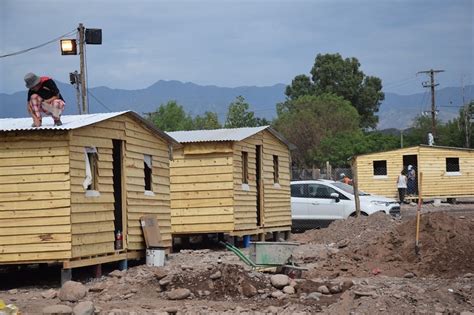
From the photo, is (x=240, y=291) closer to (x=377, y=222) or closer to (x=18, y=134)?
(x=18, y=134)

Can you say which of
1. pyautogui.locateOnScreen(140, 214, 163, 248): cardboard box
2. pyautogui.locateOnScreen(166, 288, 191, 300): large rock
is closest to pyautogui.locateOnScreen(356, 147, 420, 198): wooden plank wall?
pyautogui.locateOnScreen(140, 214, 163, 248): cardboard box

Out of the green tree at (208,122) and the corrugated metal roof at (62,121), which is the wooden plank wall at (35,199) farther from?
the green tree at (208,122)

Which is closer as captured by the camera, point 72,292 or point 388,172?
point 72,292

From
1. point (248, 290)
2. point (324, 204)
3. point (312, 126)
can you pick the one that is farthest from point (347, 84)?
point (248, 290)

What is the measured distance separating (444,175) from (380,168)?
3.22 m

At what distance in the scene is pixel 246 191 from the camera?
76.9 feet

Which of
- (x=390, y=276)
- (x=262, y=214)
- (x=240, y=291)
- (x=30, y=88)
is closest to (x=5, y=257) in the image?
(x=30, y=88)

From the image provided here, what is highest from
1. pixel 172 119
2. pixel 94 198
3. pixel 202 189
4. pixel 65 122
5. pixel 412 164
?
pixel 172 119

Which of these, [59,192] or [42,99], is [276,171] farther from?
[59,192]

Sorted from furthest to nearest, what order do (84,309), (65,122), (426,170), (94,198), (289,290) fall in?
(426,170) < (65,122) < (94,198) < (289,290) < (84,309)

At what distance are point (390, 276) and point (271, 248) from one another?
2.87 metres

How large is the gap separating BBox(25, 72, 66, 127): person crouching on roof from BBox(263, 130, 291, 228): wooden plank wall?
993 centimetres

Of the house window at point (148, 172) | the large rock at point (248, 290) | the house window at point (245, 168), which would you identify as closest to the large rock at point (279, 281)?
the large rock at point (248, 290)

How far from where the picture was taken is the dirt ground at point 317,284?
1246cm
